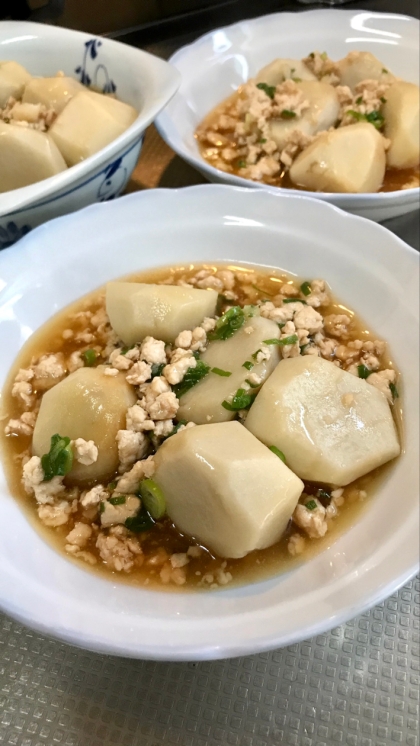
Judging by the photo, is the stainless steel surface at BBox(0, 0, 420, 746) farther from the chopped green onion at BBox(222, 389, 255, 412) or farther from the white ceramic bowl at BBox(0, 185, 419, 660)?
the chopped green onion at BBox(222, 389, 255, 412)

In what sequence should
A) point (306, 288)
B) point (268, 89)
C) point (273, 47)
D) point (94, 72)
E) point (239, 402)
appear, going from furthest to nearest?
point (273, 47)
point (268, 89)
point (94, 72)
point (306, 288)
point (239, 402)

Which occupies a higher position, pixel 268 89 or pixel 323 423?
pixel 268 89

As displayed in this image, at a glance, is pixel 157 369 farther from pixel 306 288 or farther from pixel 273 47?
pixel 273 47

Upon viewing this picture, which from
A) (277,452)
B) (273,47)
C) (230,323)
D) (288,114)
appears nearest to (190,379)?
(230,323)

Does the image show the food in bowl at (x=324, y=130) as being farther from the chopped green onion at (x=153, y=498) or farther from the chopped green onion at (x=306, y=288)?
the chopped green onion at (x=153, y=498)

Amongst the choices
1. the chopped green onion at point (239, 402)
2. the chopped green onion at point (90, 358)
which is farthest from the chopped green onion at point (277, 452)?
the chopped green onion at point (90, 358)

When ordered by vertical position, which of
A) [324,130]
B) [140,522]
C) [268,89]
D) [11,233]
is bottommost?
[140,522]

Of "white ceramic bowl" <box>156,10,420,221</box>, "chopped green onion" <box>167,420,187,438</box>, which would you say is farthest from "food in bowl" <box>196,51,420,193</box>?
"chopped green onion" <box>167,420,187,438</box>
